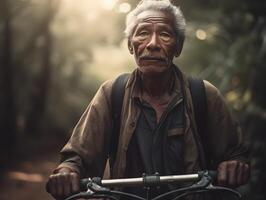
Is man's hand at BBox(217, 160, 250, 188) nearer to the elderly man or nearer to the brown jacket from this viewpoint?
the elderly man

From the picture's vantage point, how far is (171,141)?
3254 mm

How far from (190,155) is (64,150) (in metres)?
0.79

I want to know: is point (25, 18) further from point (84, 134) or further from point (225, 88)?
point (84, 134)

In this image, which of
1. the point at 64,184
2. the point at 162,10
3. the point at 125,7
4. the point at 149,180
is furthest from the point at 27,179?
the point at 149,180

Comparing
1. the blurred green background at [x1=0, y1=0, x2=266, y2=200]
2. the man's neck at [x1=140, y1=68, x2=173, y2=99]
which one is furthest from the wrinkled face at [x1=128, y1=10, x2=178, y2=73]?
the blurred green background at [x1=0, y1=0, x2=266, y2=200]

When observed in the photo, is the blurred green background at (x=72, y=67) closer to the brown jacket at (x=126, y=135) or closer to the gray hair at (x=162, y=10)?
the brown jacket at (x=126, y=135)

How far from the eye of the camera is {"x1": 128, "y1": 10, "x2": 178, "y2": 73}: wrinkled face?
3.21 meters

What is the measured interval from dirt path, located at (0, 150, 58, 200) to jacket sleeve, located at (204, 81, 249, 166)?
8794 millimetres

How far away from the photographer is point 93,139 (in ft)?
10.7

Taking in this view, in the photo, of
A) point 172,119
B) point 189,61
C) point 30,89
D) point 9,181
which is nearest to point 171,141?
point 172,119

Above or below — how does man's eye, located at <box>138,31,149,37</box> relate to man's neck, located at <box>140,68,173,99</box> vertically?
above

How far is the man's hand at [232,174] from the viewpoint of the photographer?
294cm

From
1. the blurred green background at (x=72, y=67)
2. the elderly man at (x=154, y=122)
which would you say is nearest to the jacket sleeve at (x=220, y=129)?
the elderly man at (x=154, y=122)

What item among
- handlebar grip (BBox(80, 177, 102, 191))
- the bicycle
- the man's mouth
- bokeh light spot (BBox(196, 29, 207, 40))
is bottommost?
the bicycle
